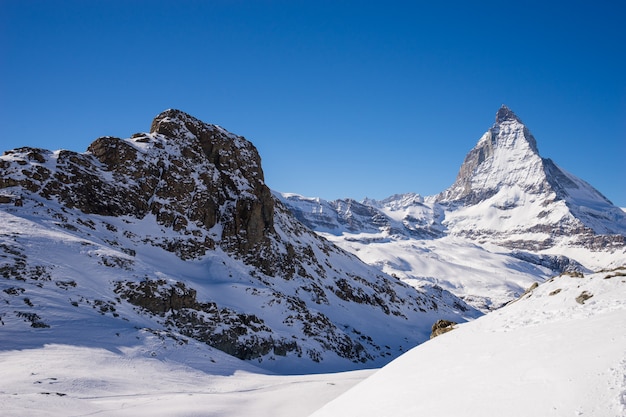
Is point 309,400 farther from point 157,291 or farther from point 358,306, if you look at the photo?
point 358,306

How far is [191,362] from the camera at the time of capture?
31.6 m

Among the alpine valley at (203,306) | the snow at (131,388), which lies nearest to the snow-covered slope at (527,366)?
the alpine valley at (203,306)

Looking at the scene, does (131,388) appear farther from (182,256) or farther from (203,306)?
(182,256)

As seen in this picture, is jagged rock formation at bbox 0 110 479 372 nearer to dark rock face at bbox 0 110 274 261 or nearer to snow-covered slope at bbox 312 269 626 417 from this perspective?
dark rock face at bbox 0 110 274 261

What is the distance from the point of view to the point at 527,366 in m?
10.3

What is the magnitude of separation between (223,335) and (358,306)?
1637 inches

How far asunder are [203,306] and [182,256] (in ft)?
44.2

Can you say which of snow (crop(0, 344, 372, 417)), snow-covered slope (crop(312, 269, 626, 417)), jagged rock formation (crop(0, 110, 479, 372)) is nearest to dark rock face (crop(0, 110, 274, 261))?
jagged rock formation (crop(0, 110, 479, 372))

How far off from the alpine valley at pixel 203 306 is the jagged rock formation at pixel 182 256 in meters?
0.24

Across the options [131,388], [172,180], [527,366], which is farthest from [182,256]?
[527,366]

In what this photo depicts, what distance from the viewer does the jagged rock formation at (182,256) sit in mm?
36906

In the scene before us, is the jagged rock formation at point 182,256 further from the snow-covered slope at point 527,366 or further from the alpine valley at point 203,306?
the snow-covered slope at point 527,366

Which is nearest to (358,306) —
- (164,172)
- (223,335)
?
Answer: (223,335)

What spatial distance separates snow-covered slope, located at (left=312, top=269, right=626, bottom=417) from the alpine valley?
91mm
